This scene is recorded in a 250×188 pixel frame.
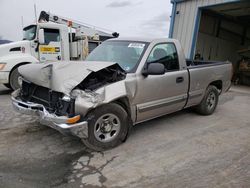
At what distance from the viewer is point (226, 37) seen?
14805 millimetres

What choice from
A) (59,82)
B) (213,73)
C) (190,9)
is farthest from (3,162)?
(190,9)

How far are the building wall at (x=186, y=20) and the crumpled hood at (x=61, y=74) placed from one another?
8205 mm

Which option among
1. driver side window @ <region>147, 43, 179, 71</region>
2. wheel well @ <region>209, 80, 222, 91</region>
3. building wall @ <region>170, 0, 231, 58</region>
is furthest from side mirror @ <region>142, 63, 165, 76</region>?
building wall @ <region>170, 0, 231, 58</region>

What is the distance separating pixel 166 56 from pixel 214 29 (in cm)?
1119

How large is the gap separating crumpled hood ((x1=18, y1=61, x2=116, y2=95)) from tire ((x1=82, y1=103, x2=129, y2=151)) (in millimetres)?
513

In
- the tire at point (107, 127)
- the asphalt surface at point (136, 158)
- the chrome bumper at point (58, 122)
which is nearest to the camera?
the asphalt surface at point (136, 158)

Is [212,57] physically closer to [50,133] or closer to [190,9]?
[190,9]

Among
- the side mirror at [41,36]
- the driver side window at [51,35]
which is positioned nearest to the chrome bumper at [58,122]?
the side mirror at [41,36]

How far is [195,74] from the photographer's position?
14.8 ft

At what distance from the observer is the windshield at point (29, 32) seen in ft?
25.2

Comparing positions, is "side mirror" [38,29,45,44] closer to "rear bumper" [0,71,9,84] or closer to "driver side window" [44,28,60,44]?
"driver side window" [44,28,60,44]

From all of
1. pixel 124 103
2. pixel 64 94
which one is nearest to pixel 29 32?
pixel 64 94

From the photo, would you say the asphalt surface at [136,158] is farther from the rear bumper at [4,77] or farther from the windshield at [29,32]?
the windshield at [29,32]

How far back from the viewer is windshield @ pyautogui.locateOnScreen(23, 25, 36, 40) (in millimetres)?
7688
